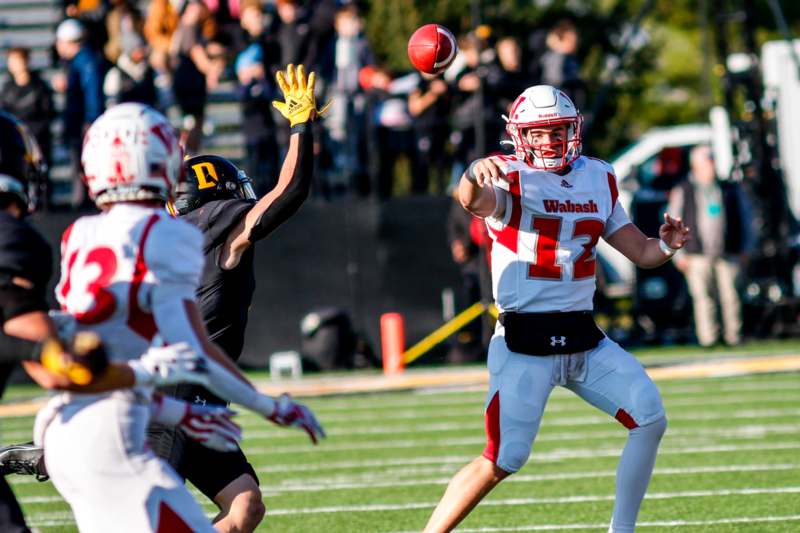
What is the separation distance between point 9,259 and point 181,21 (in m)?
11.7

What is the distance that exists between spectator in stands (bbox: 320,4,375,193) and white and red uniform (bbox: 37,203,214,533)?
33.7 feet

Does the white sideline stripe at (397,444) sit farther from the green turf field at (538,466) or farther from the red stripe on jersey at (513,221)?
the red stripe on jersey at (513,221)

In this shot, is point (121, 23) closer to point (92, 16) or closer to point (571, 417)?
point (92, 16)

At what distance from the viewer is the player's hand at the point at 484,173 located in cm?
569

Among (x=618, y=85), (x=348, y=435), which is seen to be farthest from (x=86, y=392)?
(x=618, y=85)

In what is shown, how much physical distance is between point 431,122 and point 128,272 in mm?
10814

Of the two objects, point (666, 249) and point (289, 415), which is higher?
point (666, 249)

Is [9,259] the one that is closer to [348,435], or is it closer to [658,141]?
[348,435]

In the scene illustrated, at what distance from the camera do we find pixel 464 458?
29.9 ft

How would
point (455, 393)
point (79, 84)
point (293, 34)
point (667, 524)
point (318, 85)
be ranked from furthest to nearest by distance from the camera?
point (318, 85) → point (293, 34) → point (79, 84) → point (455, 393) → point (667, 524)

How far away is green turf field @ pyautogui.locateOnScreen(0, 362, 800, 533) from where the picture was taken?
23.5 ft

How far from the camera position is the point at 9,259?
13.9 feet

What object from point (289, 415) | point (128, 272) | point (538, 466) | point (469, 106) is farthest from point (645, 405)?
point (469, 106)

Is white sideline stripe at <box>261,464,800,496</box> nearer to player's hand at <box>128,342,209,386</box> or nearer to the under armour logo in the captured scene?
the under armour logo
